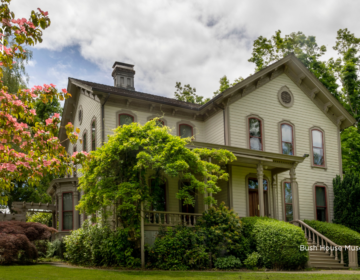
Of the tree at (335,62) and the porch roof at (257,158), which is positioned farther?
the tree at (335,62)

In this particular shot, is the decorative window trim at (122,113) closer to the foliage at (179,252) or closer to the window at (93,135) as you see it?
Answer: the window at (93,135)

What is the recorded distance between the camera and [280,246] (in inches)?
584

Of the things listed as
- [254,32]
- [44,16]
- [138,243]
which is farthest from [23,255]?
[254,32]

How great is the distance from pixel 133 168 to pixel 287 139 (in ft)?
35.9

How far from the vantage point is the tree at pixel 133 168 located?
14219 millimetres

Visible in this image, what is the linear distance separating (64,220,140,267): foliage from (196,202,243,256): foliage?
282 centimetres

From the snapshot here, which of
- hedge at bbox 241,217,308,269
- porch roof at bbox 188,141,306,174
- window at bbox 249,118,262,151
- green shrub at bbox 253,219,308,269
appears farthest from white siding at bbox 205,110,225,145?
green shrub at bbox 253,219,308,269

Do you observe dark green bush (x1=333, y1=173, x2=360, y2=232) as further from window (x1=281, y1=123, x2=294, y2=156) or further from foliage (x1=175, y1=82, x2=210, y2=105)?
foliage (x1=175, y1=82, x2=210, y2=105)

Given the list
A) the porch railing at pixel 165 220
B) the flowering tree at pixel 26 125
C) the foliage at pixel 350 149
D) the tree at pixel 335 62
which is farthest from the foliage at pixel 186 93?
the flowering tree at pixel 26 125

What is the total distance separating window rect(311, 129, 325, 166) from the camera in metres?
22.9

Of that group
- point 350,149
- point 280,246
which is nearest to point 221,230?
point 280,246

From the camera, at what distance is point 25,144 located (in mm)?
8086

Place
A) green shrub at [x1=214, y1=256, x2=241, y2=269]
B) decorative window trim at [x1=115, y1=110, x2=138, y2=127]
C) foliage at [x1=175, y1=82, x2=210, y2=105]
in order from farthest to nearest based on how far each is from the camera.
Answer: foliage at [x1=175, y1=82, x2=210, y2=105] → decorative window trim at [x1=115, y1=110, x2=138, y2=127] → green shrub at [x1=214, y1=256, x2=241, y2=269]

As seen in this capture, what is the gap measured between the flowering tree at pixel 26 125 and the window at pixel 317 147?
57.3 ft
